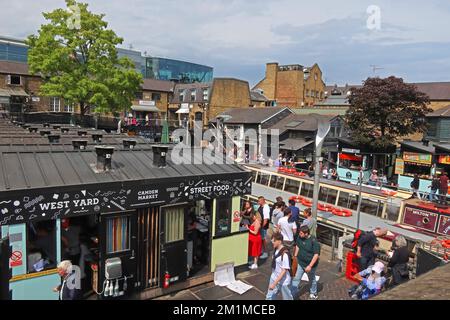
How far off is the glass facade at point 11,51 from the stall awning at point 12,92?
28172mm

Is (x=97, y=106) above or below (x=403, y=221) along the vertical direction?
above

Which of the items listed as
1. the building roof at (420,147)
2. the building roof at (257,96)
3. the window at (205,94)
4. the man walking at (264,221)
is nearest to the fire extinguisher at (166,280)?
the man walking at (264,221)

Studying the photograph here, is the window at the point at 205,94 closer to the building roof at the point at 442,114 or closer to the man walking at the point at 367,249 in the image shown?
the building roof at the point at 442,114

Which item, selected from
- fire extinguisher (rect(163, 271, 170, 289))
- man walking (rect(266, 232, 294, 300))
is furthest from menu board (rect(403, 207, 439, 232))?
fire extinguisher (rect(163, 271, 170, 289))

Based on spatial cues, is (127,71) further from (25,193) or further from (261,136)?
(25,193)

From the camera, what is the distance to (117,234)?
7.82 metres

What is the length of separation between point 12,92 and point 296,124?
29.0m

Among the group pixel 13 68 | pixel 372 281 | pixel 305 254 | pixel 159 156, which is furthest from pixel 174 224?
pixel 13 68

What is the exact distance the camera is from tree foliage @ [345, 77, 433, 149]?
2894cm

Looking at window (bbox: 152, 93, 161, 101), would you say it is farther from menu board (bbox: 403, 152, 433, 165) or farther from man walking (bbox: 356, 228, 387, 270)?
man walking (bbox: 356, 228, 387, 270)

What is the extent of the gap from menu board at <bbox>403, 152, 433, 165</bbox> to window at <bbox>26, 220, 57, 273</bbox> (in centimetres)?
2403
